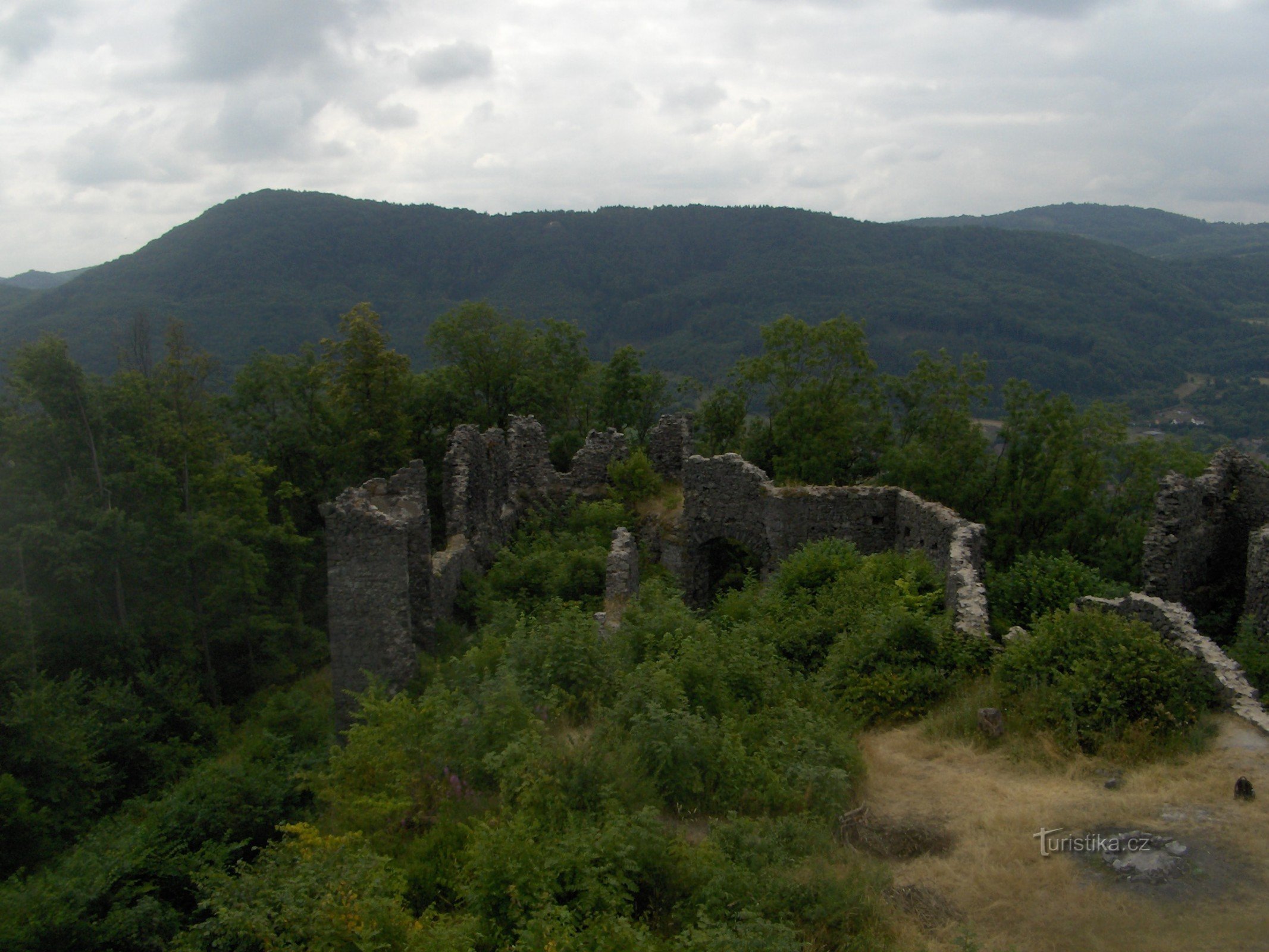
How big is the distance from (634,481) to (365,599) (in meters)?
8.78

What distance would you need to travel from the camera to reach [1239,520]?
13.8 m

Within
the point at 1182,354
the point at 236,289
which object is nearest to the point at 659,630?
the point at 236,289

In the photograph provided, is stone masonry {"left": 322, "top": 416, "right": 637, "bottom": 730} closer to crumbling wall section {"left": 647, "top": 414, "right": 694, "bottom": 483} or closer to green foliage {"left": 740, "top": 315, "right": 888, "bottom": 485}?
crumbling wall section {"left": 647, "top": 414, "right": 694, "bottom": 483}

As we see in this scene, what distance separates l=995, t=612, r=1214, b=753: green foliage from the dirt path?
381 mm

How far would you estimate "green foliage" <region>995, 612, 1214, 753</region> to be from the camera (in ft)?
24.0

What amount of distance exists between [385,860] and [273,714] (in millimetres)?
13386

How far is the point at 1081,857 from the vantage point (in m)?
→ 5.75

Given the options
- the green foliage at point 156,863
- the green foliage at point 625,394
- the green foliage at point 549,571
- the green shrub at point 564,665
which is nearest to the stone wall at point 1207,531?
the green foliage at point 549,571

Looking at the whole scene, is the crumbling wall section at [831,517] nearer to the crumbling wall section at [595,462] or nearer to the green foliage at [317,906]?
the crumbling wall section at [595,462]

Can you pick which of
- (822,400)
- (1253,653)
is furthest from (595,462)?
(1253,653)

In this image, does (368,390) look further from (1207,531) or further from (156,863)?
(1207,531)

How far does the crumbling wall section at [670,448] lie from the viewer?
20.9 meters

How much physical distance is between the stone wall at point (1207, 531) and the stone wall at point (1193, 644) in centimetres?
505

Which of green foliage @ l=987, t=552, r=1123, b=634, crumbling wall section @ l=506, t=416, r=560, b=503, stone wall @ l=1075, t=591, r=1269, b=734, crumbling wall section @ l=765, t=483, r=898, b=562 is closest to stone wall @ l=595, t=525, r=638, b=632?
crumbling wall section @ l=765, t=483, r=898, b=562
